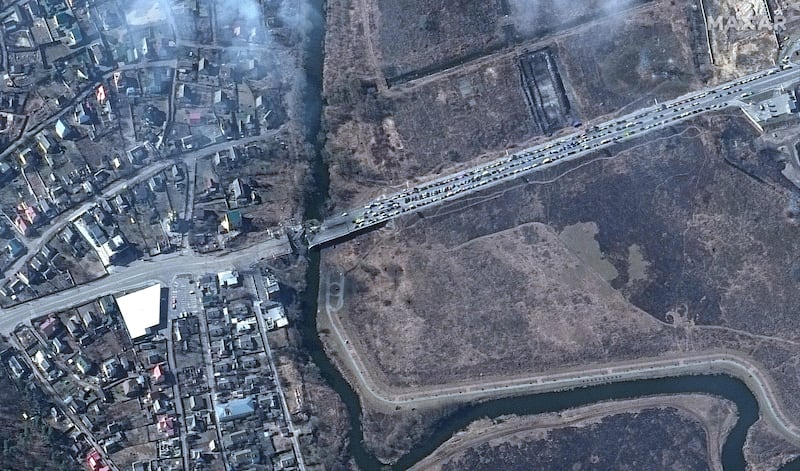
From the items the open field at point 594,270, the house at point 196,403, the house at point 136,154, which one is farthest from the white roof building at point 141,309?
the open field at point 594,270

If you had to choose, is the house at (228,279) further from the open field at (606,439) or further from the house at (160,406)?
the open field at (606,439)

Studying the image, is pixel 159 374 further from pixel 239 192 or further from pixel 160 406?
pixel 239 192

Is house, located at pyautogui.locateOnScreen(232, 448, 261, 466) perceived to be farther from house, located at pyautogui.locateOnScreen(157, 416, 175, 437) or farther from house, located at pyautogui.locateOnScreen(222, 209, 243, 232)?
house, located at pyautogui.locateOnScreen(222, 209, 243, 232)

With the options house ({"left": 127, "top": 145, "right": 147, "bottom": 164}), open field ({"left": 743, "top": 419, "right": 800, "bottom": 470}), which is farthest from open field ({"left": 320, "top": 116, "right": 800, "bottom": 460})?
house ({"left": 127, "top": 145, "right": 147, "bottom": 164})

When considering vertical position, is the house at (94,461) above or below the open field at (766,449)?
above

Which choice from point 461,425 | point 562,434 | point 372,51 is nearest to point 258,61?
point 372,51

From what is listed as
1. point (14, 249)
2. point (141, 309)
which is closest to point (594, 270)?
point (141, 309)
